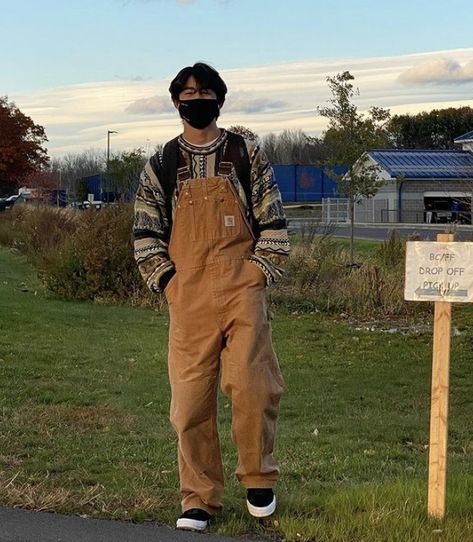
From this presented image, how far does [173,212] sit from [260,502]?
1527 millimetres

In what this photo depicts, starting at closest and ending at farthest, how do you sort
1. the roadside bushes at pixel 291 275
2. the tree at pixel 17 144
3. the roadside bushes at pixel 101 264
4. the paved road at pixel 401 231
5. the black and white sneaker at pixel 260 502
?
the black and white sneaker at pixel 260 502
the roadside bushes at pixel 291 275
the roadside bushes at pixel 101 264
the paved road at pixel 401 231
the tree at pixel 17 144

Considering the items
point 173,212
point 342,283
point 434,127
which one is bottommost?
point 342,283

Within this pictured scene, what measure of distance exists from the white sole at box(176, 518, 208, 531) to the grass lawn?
0.27ft

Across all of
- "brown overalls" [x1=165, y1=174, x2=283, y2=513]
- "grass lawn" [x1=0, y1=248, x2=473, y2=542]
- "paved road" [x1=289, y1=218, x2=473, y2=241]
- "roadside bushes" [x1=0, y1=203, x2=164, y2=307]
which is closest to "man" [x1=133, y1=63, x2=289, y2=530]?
"brown overalls" [x1=165, y1=174, x2=283, y2=513]

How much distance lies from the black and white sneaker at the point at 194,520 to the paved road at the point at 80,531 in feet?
0.12

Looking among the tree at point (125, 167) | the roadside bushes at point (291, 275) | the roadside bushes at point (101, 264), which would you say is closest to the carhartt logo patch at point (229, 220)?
the roadside bushes at point (291, 275)

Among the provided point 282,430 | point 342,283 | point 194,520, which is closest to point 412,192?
point 342,283

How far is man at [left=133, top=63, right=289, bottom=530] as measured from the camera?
434cm

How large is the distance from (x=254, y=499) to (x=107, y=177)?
143 ft

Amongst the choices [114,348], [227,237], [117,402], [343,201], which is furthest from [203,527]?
[343,201]

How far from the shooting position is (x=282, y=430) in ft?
24.7

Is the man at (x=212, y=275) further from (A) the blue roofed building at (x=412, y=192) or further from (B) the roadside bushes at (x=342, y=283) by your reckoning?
(A) the blue roofed building at (x=412, y=192)

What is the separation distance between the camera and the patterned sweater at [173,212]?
Answer: 4.43 meters

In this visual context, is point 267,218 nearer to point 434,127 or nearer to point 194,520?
point 194,520
